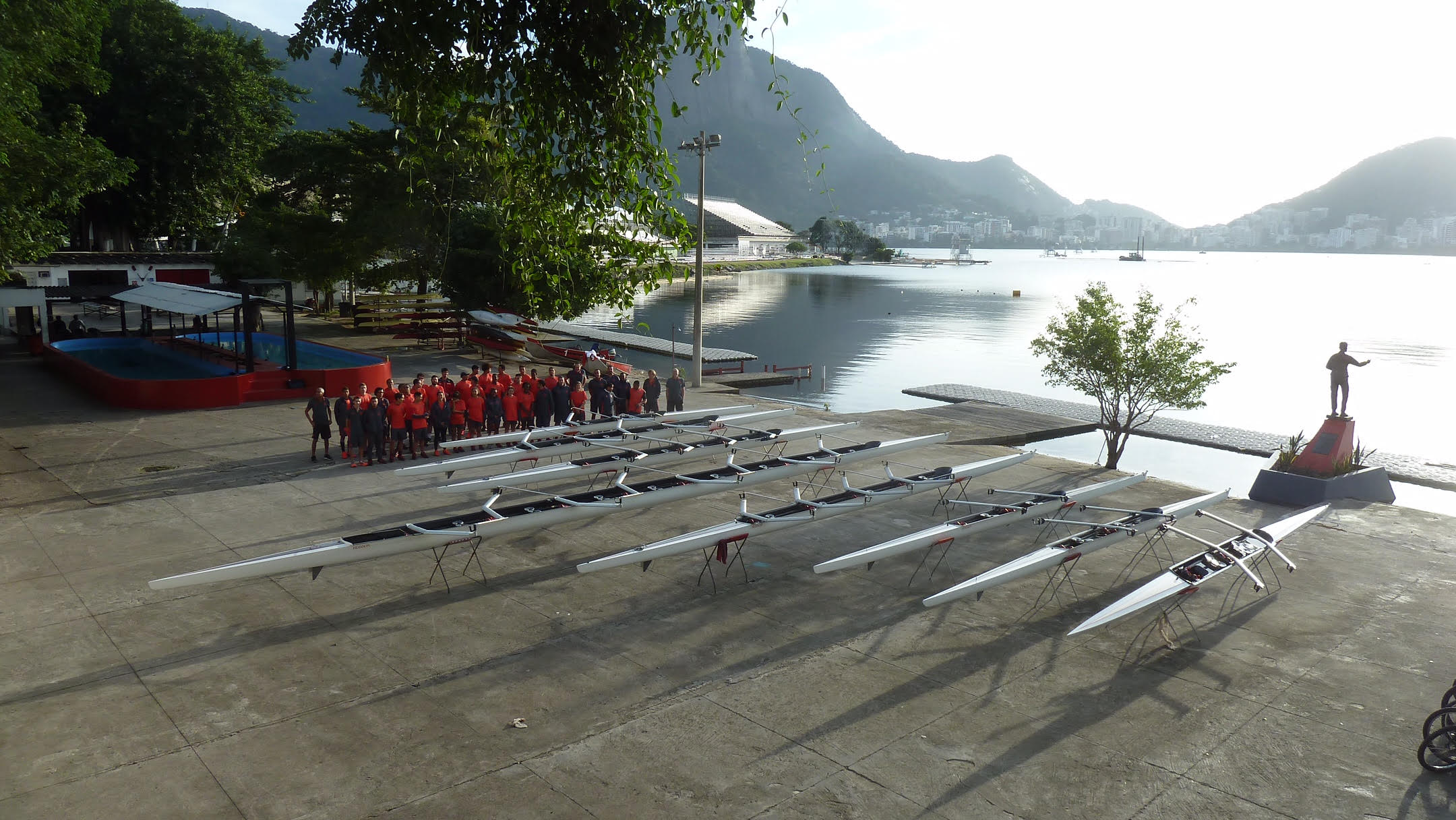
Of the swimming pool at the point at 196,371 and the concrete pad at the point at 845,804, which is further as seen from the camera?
the swimming pool at the point at 196,371

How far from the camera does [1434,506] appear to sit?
903 inches

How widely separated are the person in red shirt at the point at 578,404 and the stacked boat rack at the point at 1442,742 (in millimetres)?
15966

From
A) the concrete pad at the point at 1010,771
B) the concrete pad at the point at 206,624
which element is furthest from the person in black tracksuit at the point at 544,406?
the concrete pad at the point at 1010,771

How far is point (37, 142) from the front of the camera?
61.7ft

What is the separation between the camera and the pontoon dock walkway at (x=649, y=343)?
45.8 meters

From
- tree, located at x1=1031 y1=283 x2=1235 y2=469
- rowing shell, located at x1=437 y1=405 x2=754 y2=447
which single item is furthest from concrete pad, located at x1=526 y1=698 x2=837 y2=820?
tree, located at x1=1031 y1=283 x2=1235 y2=469

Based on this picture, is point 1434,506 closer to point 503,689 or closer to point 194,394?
point 503,689

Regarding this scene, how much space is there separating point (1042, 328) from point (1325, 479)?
2136 inches

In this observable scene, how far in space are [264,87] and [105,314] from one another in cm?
1622

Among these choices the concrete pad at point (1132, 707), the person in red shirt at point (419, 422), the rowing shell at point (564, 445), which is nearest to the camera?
the concrete pad at point (1132, 707)

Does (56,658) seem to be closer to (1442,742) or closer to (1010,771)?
(1010,771)

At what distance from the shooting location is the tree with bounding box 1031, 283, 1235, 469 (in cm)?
2091

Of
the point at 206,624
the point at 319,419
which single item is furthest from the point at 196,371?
the point at 206,624

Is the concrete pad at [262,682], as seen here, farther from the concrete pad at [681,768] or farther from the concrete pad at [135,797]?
the concrete pad at [681,768]
